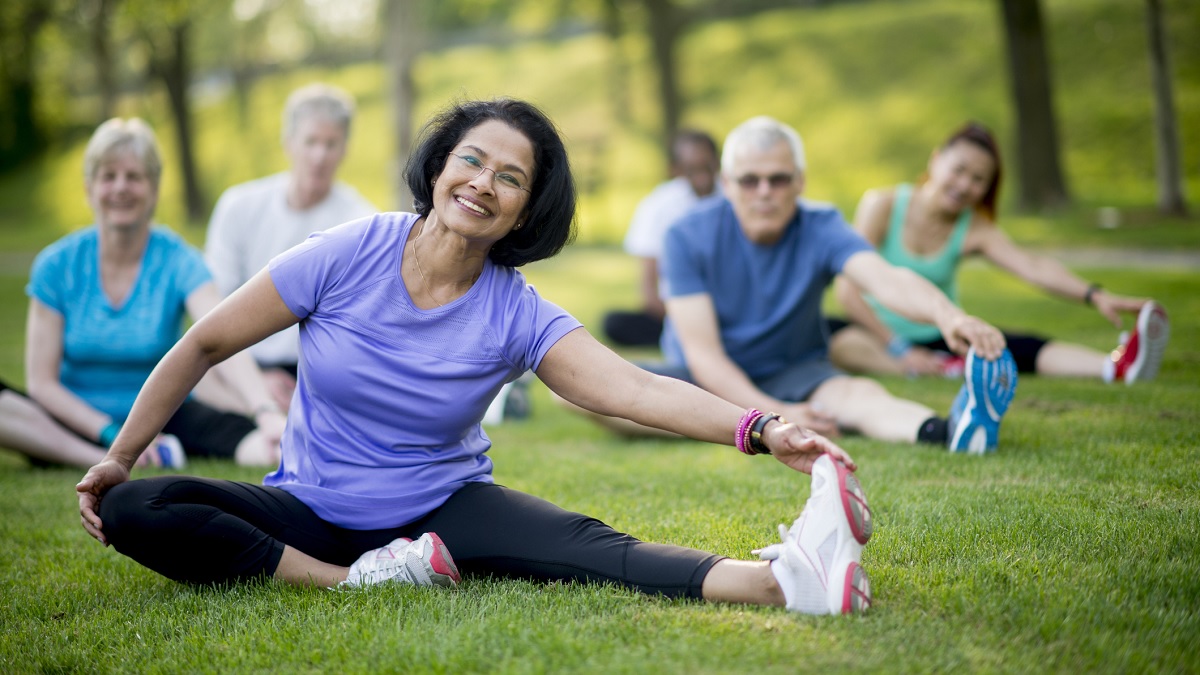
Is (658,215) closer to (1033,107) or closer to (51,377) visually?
(51,377)

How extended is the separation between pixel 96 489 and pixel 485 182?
56.5 inches

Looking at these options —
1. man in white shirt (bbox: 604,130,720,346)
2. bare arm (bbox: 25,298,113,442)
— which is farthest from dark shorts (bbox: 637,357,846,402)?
man in white shirt (bbox: 604,130,720,346)

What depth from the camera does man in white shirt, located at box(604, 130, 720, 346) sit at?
8664 mm

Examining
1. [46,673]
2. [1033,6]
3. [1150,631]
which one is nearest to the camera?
[1150,631]

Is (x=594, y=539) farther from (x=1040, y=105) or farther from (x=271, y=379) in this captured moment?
(x=1040, y=105)

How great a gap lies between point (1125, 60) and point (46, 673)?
27.3 metres

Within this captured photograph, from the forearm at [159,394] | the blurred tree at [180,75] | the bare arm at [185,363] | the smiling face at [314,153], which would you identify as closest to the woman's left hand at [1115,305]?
the smiling face at [314,153]

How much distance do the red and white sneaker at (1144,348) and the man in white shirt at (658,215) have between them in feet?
11.5

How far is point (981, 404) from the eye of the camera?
4512 millimetres

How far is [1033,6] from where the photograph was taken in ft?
52.1

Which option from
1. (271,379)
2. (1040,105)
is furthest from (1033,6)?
(271,379)

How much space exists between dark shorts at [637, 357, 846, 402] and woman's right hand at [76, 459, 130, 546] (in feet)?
9.29

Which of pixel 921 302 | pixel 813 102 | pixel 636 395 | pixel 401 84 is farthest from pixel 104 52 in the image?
pixel 636 395

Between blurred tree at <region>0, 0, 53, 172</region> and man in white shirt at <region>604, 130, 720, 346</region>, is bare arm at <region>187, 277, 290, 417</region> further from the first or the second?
blurred tree at <region>0, 0, 53, 172</region>
